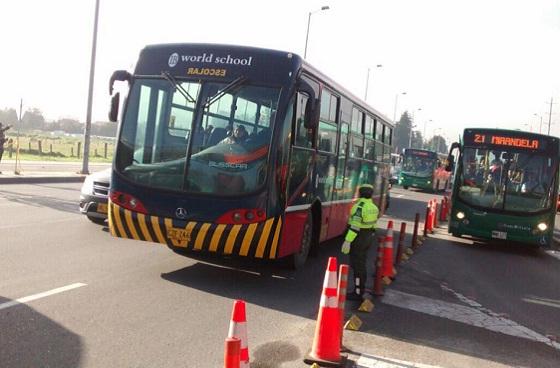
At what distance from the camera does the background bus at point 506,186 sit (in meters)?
15.1

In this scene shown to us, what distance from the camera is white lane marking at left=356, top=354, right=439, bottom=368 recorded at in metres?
5.45

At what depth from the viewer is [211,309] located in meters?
6.91

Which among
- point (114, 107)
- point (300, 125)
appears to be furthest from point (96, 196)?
point (300, 125)

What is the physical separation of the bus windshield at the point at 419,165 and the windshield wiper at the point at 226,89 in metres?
37.1

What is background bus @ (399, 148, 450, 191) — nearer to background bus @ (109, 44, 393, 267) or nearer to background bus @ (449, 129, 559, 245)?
background bus @ (449, 129, 559, 245)

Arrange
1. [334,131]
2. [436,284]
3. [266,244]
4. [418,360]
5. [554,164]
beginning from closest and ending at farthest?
[418,360] → [266,244] → [436,284] → [334,131] → [554,164]

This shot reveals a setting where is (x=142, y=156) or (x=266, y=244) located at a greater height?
(x=142, y=156)

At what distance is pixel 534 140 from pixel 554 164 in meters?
0.77

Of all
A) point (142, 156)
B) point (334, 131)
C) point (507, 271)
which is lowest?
point (507, 271)

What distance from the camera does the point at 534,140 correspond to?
51.2ft

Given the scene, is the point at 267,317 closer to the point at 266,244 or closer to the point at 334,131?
the point at 266,244

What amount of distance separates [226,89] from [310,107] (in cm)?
115

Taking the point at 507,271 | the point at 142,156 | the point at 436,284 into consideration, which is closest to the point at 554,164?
the point at 507,271

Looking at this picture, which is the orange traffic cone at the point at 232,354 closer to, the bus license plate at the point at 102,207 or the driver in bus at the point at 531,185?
the bus license plate at the point at 102,207
